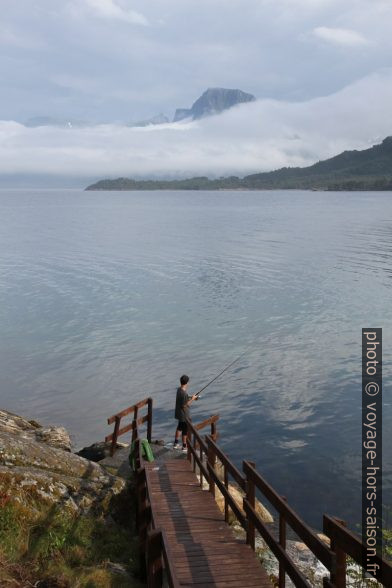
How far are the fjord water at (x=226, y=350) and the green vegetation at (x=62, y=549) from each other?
9460 mm

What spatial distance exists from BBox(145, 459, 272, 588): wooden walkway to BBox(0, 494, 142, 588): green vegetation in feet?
3.33

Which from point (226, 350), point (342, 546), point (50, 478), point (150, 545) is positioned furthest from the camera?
point (226, 350)

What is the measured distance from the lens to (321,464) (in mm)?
22578

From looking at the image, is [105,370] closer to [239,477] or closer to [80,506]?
[80,506]

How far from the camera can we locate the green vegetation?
362 inches

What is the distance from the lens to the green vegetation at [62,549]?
9188 millimetres

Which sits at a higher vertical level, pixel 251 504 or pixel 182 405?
pixel 251 504

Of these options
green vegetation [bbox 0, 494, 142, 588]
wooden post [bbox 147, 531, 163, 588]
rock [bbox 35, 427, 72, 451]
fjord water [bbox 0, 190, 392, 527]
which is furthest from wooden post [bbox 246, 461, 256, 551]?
fjord water [bbox 0, 190, 392, 527]

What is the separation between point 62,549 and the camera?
10.8 metres

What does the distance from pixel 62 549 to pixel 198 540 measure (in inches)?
105

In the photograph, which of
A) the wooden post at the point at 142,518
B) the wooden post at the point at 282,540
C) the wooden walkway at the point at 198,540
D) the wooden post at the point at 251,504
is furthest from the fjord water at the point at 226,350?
the wooden post at the point at 282,540

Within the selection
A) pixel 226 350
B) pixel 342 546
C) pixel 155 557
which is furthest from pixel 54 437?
pixel 226 350

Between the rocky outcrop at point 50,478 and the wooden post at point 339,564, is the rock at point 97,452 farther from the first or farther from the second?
the wooden post at point 339,564

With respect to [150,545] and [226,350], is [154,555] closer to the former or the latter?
[150,545]
